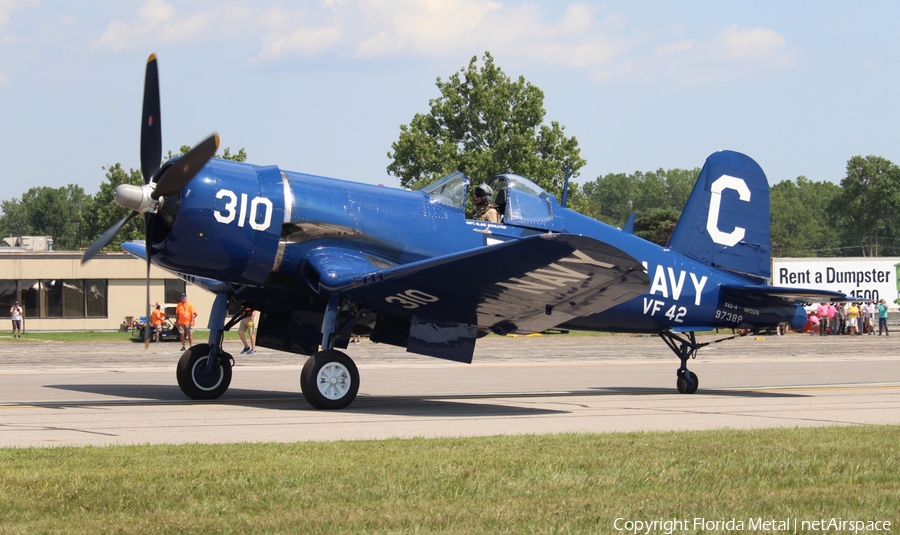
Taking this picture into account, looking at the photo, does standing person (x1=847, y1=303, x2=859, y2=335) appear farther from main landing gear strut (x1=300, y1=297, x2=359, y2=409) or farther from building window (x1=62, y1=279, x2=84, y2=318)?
main landing gear strut (x1=300, y1=297, x2=359, y2=409)

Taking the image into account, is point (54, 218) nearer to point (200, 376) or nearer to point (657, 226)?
point (657, 226)

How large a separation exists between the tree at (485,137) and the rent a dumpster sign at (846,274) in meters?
15.1

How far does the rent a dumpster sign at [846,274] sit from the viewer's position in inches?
1949

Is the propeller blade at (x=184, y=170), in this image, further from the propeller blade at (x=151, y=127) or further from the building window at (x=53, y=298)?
the building window at (x=53, y=298)

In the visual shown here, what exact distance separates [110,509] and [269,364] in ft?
55.7

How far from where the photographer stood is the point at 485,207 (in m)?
13.2

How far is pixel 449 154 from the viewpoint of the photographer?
58.5 meters

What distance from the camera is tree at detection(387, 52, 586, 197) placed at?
58.6 m

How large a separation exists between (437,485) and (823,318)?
43955 mm

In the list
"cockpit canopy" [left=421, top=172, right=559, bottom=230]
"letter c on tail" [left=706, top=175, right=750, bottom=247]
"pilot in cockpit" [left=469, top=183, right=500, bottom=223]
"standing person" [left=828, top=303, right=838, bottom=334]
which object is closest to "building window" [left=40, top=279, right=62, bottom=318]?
Result: "standing person" [left=828, top=303, right=838, bottom=334]

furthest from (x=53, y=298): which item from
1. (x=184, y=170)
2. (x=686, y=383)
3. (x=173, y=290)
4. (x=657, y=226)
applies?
Result: (x=657, y=226)

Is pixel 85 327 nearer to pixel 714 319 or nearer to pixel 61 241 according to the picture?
pixel 714 319

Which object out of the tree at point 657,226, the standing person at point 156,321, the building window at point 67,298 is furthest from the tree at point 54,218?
the standing person at point 156,321

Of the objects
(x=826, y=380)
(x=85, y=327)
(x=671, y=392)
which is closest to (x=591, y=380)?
(x=671, y=392)
